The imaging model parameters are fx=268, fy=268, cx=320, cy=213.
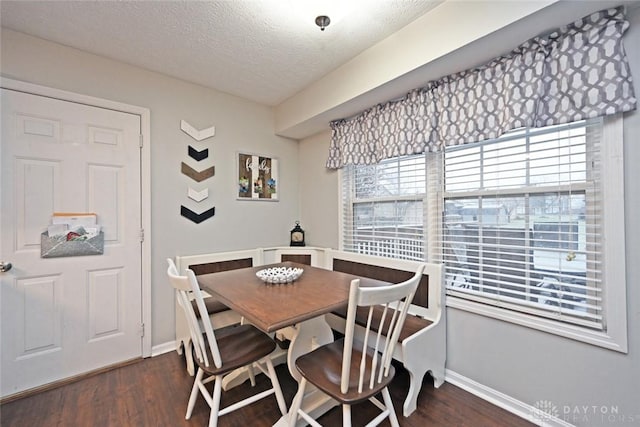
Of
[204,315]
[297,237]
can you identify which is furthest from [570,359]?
[297,237]

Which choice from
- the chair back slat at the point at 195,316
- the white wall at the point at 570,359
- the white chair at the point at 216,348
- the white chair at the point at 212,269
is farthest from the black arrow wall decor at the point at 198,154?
the white wall at the point at 570,359

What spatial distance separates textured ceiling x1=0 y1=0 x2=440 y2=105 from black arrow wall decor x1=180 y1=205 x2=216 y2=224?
1247 millimetres

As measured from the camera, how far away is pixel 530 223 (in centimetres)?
167

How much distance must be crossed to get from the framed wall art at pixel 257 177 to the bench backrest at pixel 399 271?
1.02 metres

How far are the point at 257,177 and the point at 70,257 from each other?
1.74 meters

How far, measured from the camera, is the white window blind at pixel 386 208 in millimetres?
2311

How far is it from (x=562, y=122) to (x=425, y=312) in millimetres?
1457

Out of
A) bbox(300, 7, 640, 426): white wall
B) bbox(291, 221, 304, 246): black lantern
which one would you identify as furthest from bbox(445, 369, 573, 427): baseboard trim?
bbox(291, 221, 304, 246): black lantern

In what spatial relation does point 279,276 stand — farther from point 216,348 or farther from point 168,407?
point 168,407

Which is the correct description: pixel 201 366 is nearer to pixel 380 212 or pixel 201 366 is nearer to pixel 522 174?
pixel 380 212

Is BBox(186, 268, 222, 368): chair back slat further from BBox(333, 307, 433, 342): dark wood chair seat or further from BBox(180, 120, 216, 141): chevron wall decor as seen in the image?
BBox(180, 120, 216, 141): chevron wall decor

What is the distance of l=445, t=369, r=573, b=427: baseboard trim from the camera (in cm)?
154

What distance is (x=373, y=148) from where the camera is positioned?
2498mm

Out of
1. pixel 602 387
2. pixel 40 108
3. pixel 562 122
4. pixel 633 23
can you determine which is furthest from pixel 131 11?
pixel 602 387
